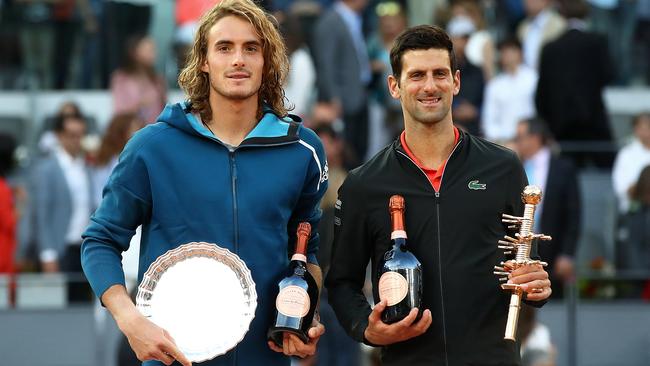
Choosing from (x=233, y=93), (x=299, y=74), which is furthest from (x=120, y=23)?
(x=233, y=93)

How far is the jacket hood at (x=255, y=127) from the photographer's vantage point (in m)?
6.44

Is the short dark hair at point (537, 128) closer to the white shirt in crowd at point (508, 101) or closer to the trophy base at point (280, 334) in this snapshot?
the white shirt in crowd at point (508, 101)

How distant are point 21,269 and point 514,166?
23.2 ft

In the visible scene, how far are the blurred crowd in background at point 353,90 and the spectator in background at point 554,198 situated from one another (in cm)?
1

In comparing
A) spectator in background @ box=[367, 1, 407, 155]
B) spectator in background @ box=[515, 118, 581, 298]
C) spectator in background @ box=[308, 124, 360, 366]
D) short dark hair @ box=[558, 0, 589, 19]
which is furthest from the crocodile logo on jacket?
short dark hair @ box=[558, 0, 589, 19]

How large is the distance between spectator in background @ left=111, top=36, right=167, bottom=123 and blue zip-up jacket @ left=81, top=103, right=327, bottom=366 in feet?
26.3

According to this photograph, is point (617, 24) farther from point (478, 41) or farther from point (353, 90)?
point (353, 90)

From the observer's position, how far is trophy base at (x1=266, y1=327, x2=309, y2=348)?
20.3 feet

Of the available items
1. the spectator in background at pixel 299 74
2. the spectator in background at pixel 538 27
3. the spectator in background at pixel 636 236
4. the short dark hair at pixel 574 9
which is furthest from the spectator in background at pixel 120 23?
the spectator in background at pixel 636 236

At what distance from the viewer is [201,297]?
6.25 meters

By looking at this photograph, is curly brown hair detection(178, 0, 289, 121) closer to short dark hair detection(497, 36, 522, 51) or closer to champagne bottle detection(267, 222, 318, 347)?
champagne bottle detection(267, 222, 318, 347)

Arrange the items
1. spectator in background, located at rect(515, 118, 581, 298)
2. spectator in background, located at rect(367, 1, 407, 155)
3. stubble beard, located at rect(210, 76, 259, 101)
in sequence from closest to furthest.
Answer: stubble beard, located at rect(210, 76, 259, 101)
spectator in background, located at rect(515, 118, 581, 298)
spectator in background, located at rect(367, 1, 407, 155)

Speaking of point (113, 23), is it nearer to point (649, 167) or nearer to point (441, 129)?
point (649, 167)

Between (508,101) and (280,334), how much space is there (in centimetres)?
916
